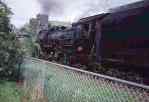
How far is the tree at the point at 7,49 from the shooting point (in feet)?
27.1

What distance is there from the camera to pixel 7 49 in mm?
8500

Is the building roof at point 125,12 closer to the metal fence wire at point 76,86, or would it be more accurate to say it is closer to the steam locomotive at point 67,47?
the steam locomotive at point 67,47

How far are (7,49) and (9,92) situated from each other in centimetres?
224

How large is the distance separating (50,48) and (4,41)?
30.1 ft

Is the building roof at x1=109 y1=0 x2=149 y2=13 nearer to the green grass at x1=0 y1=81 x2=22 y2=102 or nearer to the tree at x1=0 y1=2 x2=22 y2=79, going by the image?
the tree at x1=0 y1=2 x2=22 y2=79

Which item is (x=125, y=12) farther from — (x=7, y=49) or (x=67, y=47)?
(x=67, y=47)

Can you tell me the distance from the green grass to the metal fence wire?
13.9 inches

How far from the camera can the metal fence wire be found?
293cm

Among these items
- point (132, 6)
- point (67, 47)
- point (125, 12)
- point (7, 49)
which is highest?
point (132, 6)

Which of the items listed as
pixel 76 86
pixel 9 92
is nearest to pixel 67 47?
pixel 9 92

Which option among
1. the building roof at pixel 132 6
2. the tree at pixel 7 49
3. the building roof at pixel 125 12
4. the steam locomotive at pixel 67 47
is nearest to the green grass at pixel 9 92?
the tree at pixel 7 49

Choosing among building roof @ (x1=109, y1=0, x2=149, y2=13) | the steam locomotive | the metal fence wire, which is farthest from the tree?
building roof @ (x1=109, y1=0, x2=149, y2=13)

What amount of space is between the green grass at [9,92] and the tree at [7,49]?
1.70ft

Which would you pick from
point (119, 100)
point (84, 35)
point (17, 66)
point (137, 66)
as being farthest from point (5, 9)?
point (119, 100)
